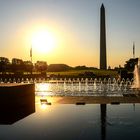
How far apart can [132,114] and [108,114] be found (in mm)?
870

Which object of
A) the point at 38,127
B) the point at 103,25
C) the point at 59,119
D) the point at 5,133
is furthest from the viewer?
the point at 103,25

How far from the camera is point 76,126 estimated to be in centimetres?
1073

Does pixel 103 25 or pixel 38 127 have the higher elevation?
pixel 103 25

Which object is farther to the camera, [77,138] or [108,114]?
[108,114]

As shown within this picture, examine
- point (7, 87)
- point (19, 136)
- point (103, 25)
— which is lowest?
point (19, 136)

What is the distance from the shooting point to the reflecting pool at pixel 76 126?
30.6ft

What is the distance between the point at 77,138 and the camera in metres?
9.01

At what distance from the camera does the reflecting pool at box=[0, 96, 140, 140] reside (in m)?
9.33

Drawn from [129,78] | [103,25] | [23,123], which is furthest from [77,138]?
[103,25]

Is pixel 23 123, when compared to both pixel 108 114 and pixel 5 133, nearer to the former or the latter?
pixel 5 133

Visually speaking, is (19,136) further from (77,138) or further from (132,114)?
(132,114)

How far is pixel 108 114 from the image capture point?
13.2 m

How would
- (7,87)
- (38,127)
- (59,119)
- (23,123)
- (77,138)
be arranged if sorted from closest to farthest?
(77,138), (38,127), (23,123), (59,119), (7,87)

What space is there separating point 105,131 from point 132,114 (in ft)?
11.6
